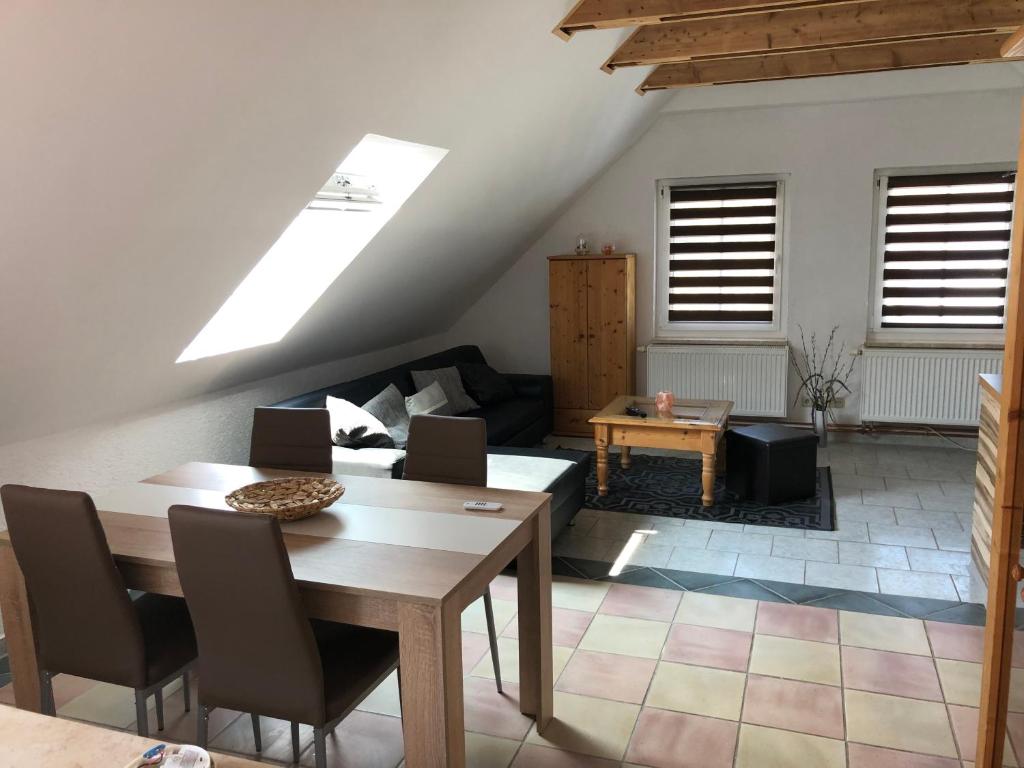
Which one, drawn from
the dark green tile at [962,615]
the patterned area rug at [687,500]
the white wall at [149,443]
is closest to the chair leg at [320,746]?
the white wall at [149,443]

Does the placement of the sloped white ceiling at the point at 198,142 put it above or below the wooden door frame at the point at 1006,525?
above

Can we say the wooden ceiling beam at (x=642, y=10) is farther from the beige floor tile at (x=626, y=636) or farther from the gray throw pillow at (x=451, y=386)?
the gray throw pillow at (x=451, y=386)

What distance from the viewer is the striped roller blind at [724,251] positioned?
Answer: 7.08 meters

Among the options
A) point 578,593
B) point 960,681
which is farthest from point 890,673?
point 578,593

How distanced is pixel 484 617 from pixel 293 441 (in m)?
1.18

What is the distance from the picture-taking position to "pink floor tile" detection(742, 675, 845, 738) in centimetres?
290

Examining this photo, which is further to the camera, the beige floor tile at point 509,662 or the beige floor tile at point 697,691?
the beige floor tile at point 509,662

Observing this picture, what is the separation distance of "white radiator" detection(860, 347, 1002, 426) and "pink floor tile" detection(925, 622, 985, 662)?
3.47 meters

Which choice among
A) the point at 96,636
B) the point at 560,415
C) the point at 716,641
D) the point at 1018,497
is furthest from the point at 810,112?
the point at 96,636

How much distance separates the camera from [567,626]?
3658 mm

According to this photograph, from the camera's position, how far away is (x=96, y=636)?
2488 millimetres

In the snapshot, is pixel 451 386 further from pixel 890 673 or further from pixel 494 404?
pixel 890 673

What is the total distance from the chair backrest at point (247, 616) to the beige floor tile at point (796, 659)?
1.88 meters

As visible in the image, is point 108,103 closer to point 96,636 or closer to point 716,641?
point 96,636
